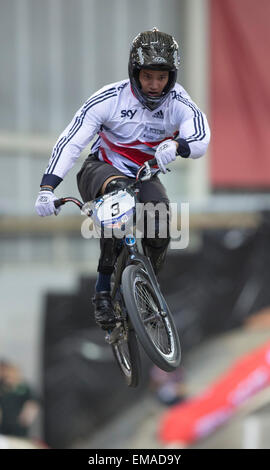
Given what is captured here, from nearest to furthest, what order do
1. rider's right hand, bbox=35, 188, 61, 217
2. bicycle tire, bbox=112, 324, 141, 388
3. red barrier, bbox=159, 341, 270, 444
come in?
rider's right hand, bbox=35, 188, 61, 217 → bicycle tire, bbox=112, 324, 141, 388 → red barrier, bbox=159, 341, 270, 444

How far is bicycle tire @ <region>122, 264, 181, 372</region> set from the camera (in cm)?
614

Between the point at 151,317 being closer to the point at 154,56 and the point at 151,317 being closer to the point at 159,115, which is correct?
the point at 159,115

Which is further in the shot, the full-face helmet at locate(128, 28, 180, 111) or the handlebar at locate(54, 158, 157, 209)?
the handlebar at locate(54, 158, 157, 209)

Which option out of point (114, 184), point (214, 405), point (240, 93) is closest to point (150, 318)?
point (114, 184)

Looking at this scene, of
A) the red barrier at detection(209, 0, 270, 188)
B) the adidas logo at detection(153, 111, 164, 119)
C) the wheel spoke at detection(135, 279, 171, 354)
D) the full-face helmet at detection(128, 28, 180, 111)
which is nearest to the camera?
the full-face helmet at detection(128, 28, 180, 111)

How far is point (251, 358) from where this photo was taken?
13.2 meters

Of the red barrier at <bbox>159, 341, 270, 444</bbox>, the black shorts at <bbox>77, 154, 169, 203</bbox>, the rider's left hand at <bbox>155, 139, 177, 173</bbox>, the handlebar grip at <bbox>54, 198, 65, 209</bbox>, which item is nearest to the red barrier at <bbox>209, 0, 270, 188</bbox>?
the red barrier at <bbox>159, 341, 270, 444</bbox>

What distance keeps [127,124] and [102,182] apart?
43cm

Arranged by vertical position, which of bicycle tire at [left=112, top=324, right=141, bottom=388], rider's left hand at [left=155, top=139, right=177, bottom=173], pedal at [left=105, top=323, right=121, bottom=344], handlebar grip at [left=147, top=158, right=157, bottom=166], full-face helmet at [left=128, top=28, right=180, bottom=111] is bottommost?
bicycle tire at [left=112, top=324, right=141, bottom=388]

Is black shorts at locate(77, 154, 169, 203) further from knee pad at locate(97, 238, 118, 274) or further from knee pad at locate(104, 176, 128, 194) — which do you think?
knee pad at locate(97, 238, 118, 274)

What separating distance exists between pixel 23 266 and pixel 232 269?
3.91 meters

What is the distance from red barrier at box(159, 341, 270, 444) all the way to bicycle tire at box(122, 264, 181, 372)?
583 cm
